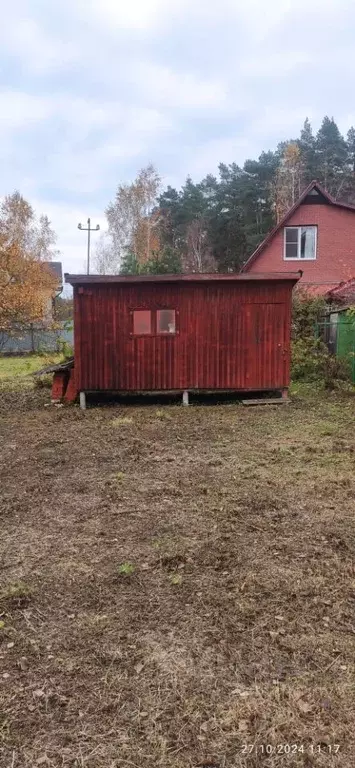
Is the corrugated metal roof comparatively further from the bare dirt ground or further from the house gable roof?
the house gable roof

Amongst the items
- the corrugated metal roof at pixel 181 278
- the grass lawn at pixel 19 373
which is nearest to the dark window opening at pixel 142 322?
the corrugated metal roof at pixel 181 278

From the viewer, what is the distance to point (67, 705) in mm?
2145

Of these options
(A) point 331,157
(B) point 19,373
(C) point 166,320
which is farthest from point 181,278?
(A) point 331,157

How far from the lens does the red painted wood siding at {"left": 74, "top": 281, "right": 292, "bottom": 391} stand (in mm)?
9844

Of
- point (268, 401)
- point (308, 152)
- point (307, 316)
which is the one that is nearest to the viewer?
point (268, 401)

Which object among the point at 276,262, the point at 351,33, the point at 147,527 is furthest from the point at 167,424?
the point at 276,262

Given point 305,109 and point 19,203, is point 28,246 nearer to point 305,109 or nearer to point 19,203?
point 19,203

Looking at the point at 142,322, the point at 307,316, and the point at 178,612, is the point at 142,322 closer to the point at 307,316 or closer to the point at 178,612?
the point at 307,316

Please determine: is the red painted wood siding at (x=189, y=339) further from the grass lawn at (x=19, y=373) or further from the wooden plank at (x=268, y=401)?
the grass lawn at (x=19, y=373)

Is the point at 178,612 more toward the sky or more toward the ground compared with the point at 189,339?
more toward the ground

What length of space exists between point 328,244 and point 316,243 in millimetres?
449

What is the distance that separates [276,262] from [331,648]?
18634mm
